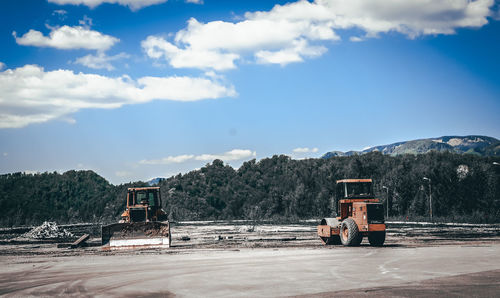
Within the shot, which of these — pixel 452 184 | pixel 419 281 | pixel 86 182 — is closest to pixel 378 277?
pixel 419 281

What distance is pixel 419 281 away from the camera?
1358cm

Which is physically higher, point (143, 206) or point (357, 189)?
point (357, 189)

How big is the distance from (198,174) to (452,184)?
238 feet

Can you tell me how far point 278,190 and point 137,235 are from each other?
99048mm

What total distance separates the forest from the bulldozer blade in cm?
5131

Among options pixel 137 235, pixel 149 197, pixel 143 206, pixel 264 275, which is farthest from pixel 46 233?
pixel 264 275

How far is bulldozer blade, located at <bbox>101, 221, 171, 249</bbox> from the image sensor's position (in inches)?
1021

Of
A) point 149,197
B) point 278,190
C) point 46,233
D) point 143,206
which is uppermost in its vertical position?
point 278,190

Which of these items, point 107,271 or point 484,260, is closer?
point 107,271

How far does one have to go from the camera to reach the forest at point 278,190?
8512 cm

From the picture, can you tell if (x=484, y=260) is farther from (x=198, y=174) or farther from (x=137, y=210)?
(x=198, y=174)

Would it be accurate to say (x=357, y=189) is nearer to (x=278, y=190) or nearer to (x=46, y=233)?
(x=46, y=233)

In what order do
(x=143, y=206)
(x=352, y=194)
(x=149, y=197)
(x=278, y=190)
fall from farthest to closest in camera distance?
(x=278, y=190) → (x=149, y=197) → (x=143, y=206) → (x=352, y=194)

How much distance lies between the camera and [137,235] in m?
26.1
